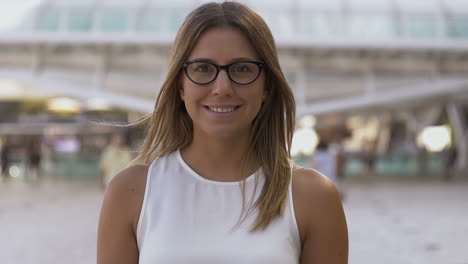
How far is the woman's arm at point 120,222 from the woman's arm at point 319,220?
0.49m

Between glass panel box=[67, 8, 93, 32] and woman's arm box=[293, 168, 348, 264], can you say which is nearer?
woman's arm box=[293, 168, 348, 264]

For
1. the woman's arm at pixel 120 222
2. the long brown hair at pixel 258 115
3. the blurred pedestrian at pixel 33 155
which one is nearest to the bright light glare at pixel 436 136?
the blurred pedestrian at pixel 33 155

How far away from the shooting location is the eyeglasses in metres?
Result: 1.58

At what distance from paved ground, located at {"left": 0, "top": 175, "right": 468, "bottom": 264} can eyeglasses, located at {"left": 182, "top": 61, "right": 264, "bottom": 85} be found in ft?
19.2

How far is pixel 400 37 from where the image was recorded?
1934 cm

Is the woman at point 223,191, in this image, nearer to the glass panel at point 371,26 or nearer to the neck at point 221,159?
the neck at point 221,159

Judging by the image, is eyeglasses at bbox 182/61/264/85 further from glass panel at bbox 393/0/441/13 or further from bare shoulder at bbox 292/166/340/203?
glass panel at bbox 393/0/441/13

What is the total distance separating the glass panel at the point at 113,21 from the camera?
64.8 ft

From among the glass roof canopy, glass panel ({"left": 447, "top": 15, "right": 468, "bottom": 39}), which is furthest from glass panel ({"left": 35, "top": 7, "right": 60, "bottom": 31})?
glass panel ({"left": 447, "top": 15, "right": 468, "bottom": 39})

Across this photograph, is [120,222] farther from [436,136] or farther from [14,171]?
[14,171]

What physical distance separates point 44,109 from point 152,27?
2055 centimetres

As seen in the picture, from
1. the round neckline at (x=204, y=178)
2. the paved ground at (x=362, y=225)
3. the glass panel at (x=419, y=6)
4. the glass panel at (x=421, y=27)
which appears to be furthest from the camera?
the glass panel at (x=419, y=6)

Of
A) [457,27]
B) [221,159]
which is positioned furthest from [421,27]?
[221,159]

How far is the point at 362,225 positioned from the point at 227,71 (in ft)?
30.7
